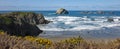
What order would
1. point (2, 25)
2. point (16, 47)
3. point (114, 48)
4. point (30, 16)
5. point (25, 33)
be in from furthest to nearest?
point (30, 16)
point (25, 33)
point (2, 25)
point (114, 48)
point (16, 47)

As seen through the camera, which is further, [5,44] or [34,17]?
[34,17]

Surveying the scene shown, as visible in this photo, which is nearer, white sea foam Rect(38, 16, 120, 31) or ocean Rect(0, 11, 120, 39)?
ocean Rect(0, 11, 120, 39)

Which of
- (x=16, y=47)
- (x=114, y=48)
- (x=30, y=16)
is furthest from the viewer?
(x=30, y=16)

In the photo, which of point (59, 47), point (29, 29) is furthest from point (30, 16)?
point (59, 47)

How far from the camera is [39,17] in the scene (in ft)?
161

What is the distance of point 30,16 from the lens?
4500cm

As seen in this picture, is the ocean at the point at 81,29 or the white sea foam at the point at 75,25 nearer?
the ocean at the point at 81,29

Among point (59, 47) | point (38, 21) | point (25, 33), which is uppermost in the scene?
point (59, 47)

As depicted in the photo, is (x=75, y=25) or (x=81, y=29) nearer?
(x=81, y=29)

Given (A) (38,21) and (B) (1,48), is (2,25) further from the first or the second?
(A) (38,21)

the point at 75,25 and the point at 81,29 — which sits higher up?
the point at 81,29

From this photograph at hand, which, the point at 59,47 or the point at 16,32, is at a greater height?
the point at 59,47

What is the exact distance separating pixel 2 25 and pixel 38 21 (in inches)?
919

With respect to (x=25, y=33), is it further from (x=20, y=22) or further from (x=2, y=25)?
(x=2, y=25)
